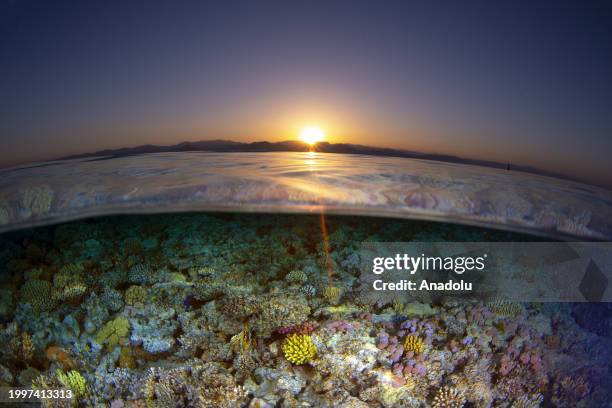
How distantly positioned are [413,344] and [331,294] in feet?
6.15

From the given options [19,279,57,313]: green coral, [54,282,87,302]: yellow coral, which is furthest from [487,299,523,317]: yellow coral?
[19,279,57,313]: green coral

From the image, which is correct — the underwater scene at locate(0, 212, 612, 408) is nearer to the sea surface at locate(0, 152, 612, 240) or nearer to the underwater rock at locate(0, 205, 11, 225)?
the underwater rock at locate(0, 205, 11, 225)

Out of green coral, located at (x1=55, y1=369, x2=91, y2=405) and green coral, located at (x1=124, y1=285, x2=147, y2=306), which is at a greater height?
green coral, located at (x1=124, y1=285, x2=147, y2=306)

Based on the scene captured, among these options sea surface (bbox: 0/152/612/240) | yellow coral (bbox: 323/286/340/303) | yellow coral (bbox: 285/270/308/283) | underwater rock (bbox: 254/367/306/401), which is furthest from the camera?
yellow coral (bbox: 285/270/308/283)

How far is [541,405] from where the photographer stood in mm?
5168

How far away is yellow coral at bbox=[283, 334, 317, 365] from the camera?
4.79 metres

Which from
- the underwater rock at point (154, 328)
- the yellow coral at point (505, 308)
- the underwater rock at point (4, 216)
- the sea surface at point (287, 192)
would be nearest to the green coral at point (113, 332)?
the underwater rock at point (154, 328)

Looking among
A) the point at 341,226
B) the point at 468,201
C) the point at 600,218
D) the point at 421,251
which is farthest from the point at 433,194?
the point at 600,218

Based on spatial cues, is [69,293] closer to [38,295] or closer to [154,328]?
[38,295]

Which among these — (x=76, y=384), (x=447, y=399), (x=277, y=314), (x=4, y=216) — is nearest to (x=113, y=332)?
(x=76, y=384)

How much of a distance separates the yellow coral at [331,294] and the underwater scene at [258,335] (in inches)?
1.2

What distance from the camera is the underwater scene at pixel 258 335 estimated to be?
4.63 m

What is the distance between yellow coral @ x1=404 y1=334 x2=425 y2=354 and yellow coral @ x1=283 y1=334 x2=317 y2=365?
6.03ft

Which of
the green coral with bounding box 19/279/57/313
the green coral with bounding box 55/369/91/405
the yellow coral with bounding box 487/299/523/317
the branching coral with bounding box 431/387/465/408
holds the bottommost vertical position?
the branching coral with bounding box 431/387/465/408
